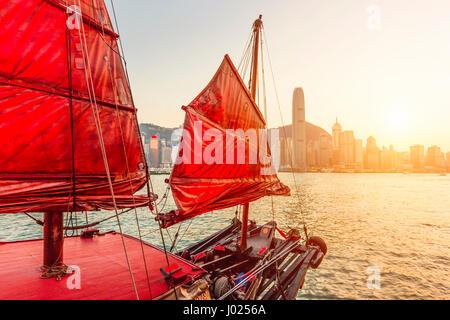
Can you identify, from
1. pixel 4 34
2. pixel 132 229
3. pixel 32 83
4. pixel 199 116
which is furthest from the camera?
pixel 132 229

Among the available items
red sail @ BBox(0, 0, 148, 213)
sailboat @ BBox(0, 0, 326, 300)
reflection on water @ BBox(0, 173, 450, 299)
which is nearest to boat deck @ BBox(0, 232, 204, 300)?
sailboat @ BBox(0, 0, 326, 300)

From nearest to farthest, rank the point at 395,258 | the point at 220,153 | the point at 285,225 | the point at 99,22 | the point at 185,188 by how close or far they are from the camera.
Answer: the point at 99,22 → the point at 185,188 → the point at 220,153 → the point at 395,258 → the point at 285,225

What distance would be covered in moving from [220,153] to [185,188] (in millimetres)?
2075

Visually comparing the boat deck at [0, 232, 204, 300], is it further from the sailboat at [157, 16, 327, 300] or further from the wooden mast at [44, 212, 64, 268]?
the sailboat at [157, 16, 327, 300]

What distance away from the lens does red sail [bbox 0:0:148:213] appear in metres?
4.59

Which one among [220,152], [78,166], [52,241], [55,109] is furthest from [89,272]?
[220,152]

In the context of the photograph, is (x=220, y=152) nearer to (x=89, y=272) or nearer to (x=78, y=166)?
(x=78, y=166)

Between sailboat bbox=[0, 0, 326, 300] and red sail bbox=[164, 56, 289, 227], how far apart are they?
0.06m

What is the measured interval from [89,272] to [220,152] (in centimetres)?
530

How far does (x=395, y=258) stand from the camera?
52.7 ft

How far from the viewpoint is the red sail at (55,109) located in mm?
4594
